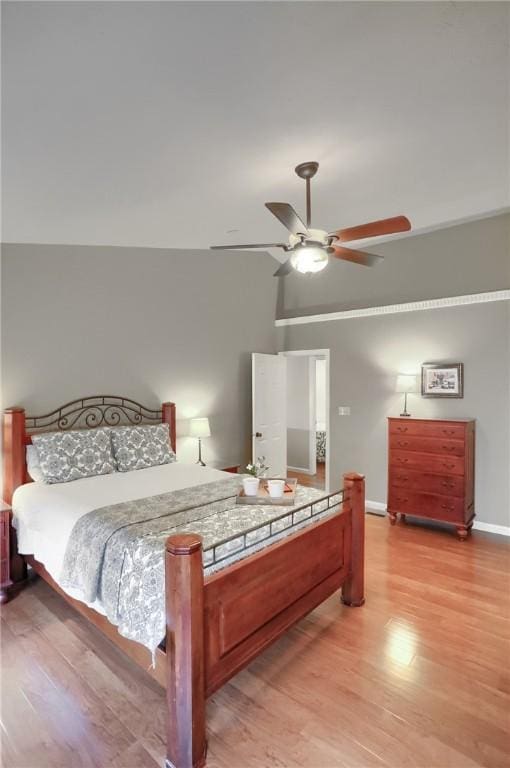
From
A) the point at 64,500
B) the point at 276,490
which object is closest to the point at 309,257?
the point at 276,490

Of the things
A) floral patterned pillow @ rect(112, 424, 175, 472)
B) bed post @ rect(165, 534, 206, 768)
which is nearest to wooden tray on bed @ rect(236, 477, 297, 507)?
bed post @ rect(165, 534, 206, 768)

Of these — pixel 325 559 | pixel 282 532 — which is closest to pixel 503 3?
pixel 282 532

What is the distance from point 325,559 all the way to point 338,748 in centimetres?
95

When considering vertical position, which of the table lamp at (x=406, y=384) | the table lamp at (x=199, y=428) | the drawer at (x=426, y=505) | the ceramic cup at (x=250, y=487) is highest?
the table lamp at (x=406, y=384)

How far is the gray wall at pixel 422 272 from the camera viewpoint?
4.23m

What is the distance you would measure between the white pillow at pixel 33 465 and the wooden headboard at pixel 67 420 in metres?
0.08

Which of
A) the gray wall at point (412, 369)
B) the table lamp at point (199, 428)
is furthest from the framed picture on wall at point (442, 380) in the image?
the table lamp at point (199, 428)

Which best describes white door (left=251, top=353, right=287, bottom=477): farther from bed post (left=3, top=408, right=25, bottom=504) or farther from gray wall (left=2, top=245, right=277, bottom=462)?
bed post (left=3, top=408, right=25, bottom=504)

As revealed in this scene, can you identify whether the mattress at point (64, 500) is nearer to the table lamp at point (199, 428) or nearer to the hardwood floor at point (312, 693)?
the hardwood floor at point (312, 693)

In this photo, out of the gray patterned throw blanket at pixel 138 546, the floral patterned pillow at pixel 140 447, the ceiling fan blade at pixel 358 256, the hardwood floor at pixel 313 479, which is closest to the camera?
the gray patterned throw blanket at pixel 138 546

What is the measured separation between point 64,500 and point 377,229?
9.15 feet

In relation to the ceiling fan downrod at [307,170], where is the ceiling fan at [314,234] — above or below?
below

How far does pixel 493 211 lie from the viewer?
4152 mm

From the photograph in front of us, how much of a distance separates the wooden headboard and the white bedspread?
21 centimetres
